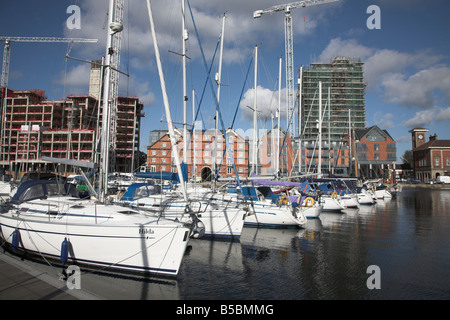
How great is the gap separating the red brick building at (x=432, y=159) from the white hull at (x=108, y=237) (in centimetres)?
11256

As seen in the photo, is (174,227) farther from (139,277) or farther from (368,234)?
(368,234)

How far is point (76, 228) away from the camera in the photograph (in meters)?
10.6

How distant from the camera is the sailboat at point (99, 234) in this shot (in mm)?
9938

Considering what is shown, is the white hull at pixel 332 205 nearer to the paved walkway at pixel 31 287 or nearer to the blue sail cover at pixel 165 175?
the blue sail cover at pixel 165 175

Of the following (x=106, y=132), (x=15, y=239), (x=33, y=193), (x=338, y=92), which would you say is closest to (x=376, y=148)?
(x=338, y=92)

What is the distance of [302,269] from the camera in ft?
39.2

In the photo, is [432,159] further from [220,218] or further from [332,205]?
[220,218]

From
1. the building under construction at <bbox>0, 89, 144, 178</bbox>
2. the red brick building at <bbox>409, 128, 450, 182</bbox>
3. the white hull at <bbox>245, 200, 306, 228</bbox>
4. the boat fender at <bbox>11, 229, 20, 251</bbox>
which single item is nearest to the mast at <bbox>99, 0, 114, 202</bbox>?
the boat fender at <bbox>11, 229, 20, 251</bbox>

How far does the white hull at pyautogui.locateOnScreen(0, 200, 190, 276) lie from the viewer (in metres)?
9.92

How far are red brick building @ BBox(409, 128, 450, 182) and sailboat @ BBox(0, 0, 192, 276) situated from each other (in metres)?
113

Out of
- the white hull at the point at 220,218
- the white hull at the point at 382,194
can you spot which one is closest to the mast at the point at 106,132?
the white hull at the point at 220,218

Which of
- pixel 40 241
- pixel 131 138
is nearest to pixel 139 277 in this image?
pixel 40 241

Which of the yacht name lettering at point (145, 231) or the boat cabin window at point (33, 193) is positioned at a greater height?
the boat cabin window at point (33, 193)
